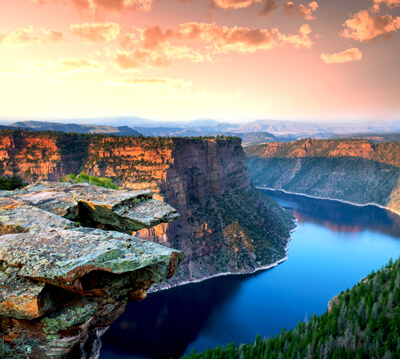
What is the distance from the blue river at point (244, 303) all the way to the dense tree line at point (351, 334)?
74.7 ft

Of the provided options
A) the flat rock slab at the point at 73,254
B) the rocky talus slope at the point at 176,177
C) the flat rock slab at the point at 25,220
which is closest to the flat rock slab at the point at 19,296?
the flat rock slab at the point at 73,254

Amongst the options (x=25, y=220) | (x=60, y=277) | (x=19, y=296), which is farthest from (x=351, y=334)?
(x=25, y=220)

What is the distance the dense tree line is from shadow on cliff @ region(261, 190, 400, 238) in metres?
109

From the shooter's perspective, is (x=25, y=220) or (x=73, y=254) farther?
(x=25, y=220)

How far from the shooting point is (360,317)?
37250mm

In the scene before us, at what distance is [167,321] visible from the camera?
64625 mm

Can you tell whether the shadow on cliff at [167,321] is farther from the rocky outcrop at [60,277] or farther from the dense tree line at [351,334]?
the rocky outcrop at [60,277]

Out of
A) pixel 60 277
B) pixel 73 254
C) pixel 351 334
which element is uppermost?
pixel 73 254

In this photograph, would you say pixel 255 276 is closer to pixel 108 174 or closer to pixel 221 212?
pixel 221 212

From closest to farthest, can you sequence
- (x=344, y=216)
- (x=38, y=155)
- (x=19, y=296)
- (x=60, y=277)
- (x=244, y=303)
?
(x=60, y=277)
(x=19, y=296)
(x=244, y=303)
(x=38, y=155)
(x=344, y=216)

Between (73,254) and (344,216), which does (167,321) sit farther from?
(344,216)

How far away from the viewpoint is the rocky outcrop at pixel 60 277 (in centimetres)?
974

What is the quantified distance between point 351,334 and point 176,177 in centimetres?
5975

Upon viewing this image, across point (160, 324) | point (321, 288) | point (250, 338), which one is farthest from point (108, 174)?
point (321, 288)
